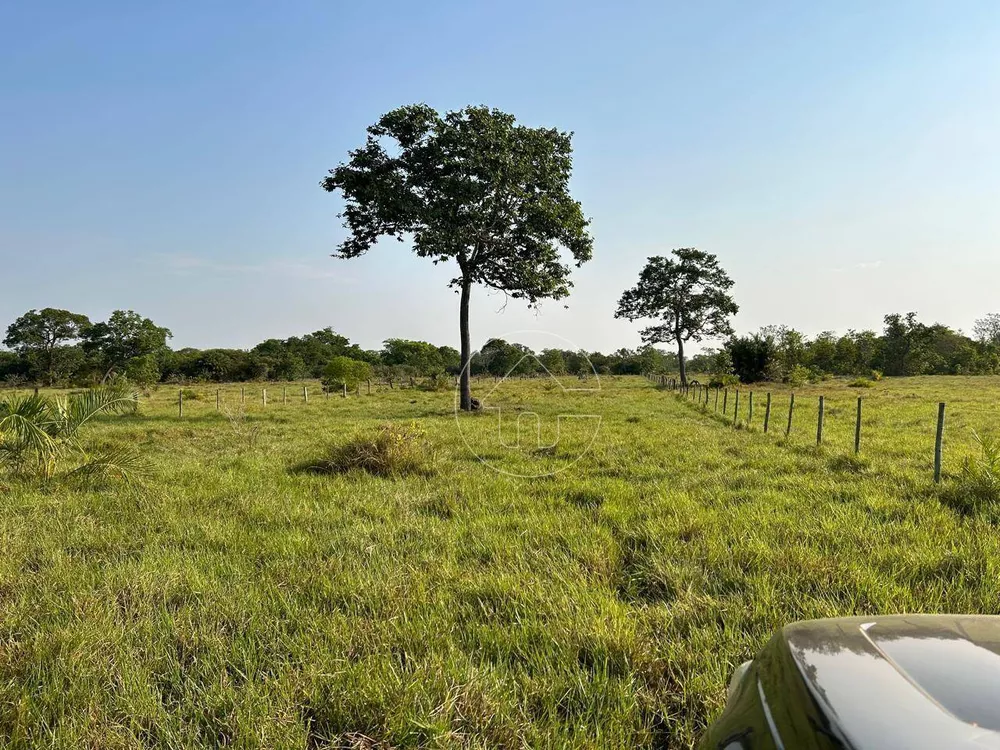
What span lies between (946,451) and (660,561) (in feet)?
28.7

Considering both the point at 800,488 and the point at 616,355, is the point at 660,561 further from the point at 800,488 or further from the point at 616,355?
the point at 616,355

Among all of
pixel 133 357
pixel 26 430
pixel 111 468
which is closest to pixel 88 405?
pixel 26 430

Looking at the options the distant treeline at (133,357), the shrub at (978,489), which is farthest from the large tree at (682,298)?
the shrub at (978,489)

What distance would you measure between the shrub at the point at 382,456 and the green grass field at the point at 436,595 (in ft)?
1.67

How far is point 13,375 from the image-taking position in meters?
66.9

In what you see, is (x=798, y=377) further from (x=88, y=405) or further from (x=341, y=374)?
(x=88, y=405)

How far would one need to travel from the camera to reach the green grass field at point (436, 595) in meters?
2.50

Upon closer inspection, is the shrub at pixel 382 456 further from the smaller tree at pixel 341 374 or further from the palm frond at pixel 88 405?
the smaller tree at pixel 341 374

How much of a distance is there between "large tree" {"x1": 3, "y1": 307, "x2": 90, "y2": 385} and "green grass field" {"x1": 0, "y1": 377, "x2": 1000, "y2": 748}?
3165 inches

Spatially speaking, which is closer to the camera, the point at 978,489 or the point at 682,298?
the point at 978,489

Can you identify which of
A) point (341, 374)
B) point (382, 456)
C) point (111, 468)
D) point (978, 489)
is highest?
point (341, 374)

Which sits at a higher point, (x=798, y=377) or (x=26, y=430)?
(x=798, y=377)

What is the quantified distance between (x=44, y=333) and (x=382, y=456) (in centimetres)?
8454

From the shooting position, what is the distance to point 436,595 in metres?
3.70
